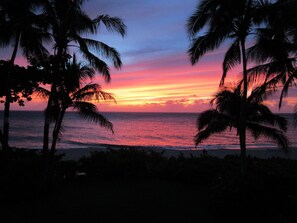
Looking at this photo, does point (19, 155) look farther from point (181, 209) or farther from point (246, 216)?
point (246, 216)

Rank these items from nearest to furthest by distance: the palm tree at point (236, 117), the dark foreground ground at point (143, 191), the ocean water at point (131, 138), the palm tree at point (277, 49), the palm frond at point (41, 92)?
the dark foreground ground at point (143, 191) < the palm tree at point (277, 49) < the palm frond at point (41, 92) < the palm tree at point (236, 117) < the ocean water at point (131, 138)

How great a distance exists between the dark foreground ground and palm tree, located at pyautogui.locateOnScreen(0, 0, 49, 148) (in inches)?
94.5

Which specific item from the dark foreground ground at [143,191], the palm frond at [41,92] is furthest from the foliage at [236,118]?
the palm frond at [41,92]

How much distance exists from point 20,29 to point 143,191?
781 centimetres

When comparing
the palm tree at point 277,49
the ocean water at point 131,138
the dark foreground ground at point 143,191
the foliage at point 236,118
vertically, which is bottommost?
the ocean water at point 131,138

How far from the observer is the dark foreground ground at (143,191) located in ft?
23.9

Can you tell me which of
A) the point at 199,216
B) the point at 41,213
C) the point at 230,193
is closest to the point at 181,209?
the point at 199,216

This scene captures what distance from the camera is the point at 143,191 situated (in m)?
11.1

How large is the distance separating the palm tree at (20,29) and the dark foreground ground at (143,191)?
2.40m

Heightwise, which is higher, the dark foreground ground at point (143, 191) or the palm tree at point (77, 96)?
the palm tree at point (77, 96)

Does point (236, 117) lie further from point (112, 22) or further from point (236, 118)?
point (112, 22)

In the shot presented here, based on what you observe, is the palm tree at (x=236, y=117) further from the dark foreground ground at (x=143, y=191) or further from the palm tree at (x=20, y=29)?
the palm tree at (x=20, y=29)

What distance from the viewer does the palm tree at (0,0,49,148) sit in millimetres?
10562

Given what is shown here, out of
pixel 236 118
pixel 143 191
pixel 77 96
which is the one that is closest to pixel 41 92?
pixel 77 96
